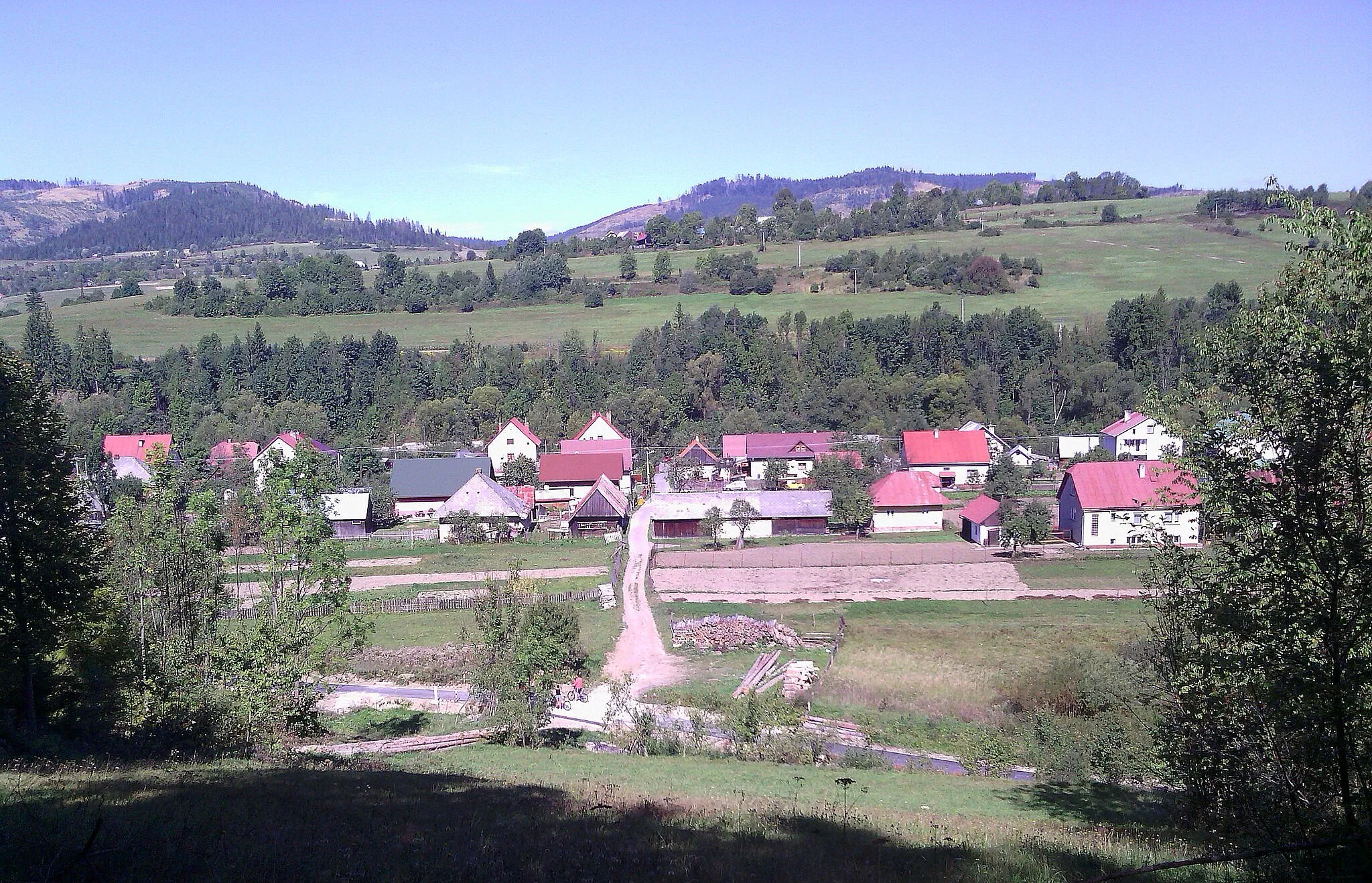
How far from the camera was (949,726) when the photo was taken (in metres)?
21.8

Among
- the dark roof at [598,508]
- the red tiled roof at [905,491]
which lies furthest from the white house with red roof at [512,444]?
the red tiled roof at [905,491]

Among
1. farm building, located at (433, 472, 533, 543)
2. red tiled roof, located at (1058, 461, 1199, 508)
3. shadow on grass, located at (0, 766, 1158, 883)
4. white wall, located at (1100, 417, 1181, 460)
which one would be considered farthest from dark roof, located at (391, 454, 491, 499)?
shadow on grass, located at (0, 766, 1158, 883)

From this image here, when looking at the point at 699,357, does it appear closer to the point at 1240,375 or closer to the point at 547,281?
the point at 547,281

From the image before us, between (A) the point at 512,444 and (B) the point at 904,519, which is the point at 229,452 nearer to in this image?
(A) the point at 512,444

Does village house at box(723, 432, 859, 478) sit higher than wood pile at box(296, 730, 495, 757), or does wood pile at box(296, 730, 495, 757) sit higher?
wood pile at box(296, 730, 495, 757)

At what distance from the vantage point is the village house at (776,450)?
6475cm

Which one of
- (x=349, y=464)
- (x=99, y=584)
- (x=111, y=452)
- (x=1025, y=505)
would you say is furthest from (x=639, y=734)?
(x=111, y=452)

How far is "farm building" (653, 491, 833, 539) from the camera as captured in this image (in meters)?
49.0

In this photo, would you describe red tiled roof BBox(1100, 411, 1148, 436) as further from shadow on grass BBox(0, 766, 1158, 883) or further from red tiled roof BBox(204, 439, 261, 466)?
red tiled roof BBox(204, 439, 261, 466)

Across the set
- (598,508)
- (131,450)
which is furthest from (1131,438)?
(131,450)

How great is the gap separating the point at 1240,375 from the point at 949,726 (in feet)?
48.5

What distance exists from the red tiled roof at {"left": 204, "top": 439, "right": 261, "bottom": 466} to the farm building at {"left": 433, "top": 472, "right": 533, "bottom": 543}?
19862mm

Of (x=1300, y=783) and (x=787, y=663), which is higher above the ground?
Result: (x=1300, y=783)

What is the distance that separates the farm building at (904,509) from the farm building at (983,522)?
101 inches
